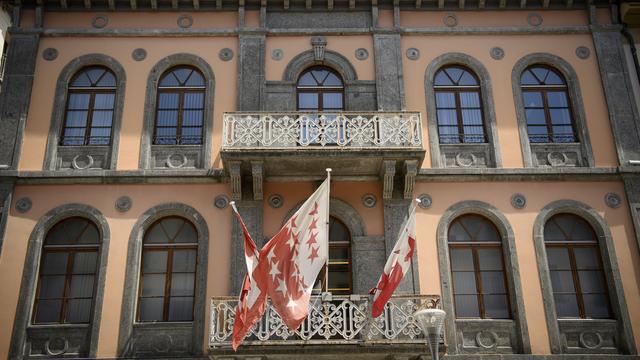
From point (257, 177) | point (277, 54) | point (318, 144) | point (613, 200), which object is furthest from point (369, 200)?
point (613, 200)

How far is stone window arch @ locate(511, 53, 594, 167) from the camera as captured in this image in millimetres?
16969

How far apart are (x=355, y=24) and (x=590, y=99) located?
22.0 feet

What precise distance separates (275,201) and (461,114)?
5552 mm

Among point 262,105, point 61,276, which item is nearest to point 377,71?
point 262,105

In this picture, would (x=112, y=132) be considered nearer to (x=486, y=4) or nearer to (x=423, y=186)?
(x=423, y=186)

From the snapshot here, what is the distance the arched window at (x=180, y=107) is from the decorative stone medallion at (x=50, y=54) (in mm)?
2969

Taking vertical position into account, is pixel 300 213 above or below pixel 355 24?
below

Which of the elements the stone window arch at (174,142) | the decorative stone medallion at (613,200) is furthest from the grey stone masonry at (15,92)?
the decorative stone medallion at (613,200)

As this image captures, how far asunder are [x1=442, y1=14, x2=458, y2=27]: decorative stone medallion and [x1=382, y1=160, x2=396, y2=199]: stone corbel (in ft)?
17.3

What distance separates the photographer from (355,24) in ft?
60.6

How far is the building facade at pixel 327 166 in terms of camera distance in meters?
15.1

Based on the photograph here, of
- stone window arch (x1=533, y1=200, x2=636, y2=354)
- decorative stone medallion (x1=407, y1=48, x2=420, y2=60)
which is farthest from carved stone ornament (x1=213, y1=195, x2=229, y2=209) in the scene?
stone window arch (x1=533, y1=200, x2=636, y2=354)

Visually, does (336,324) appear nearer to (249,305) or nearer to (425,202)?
(249,305)

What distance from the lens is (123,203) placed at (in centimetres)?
1627
